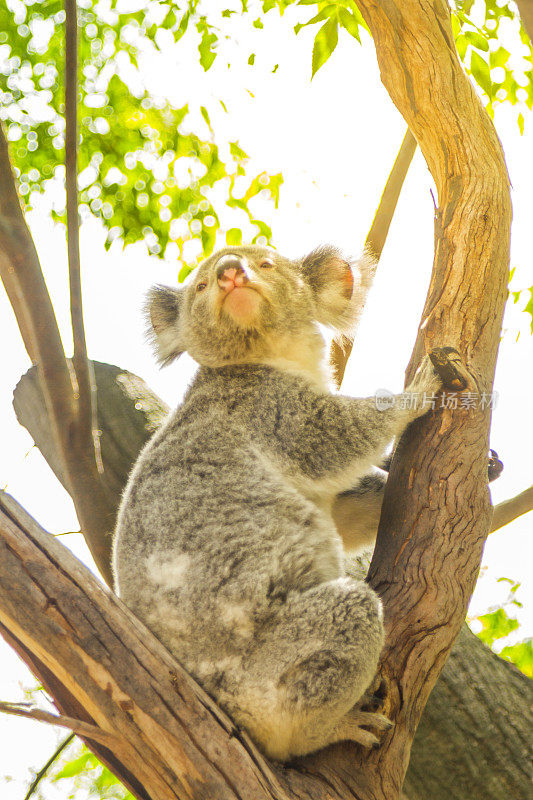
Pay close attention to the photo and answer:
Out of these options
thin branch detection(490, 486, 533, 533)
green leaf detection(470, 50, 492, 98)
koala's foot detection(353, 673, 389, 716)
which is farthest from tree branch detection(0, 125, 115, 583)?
green leaf detection(470, 50, 492, 98)

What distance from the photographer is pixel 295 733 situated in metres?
2.58

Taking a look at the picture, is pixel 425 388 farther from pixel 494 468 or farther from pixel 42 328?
pixel 42 328

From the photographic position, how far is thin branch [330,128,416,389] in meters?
4.39

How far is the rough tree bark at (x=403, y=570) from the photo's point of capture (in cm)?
226

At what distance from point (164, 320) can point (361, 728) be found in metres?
2.41

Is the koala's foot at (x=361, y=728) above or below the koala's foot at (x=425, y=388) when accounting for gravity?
below

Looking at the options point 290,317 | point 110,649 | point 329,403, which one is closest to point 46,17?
A: point 290,317

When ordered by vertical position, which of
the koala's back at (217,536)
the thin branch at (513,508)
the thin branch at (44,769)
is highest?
the thin branch at (513,508)

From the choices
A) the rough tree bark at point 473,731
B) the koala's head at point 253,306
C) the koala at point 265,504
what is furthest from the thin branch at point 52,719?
the koala's head at point 253,306

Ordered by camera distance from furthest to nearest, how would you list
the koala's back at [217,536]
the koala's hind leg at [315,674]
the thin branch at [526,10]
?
the koala's back at [217,536] → the koala's hind leg at [315,674] → the thin branch at [526,10]

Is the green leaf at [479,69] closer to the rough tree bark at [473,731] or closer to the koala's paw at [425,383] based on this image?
the koala's paw at [425,383]

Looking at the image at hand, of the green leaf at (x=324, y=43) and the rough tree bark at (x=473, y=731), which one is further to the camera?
the green leaf at (x=324, y=43)

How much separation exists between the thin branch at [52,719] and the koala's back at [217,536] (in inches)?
24.5

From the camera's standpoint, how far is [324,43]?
3789 millimetres
